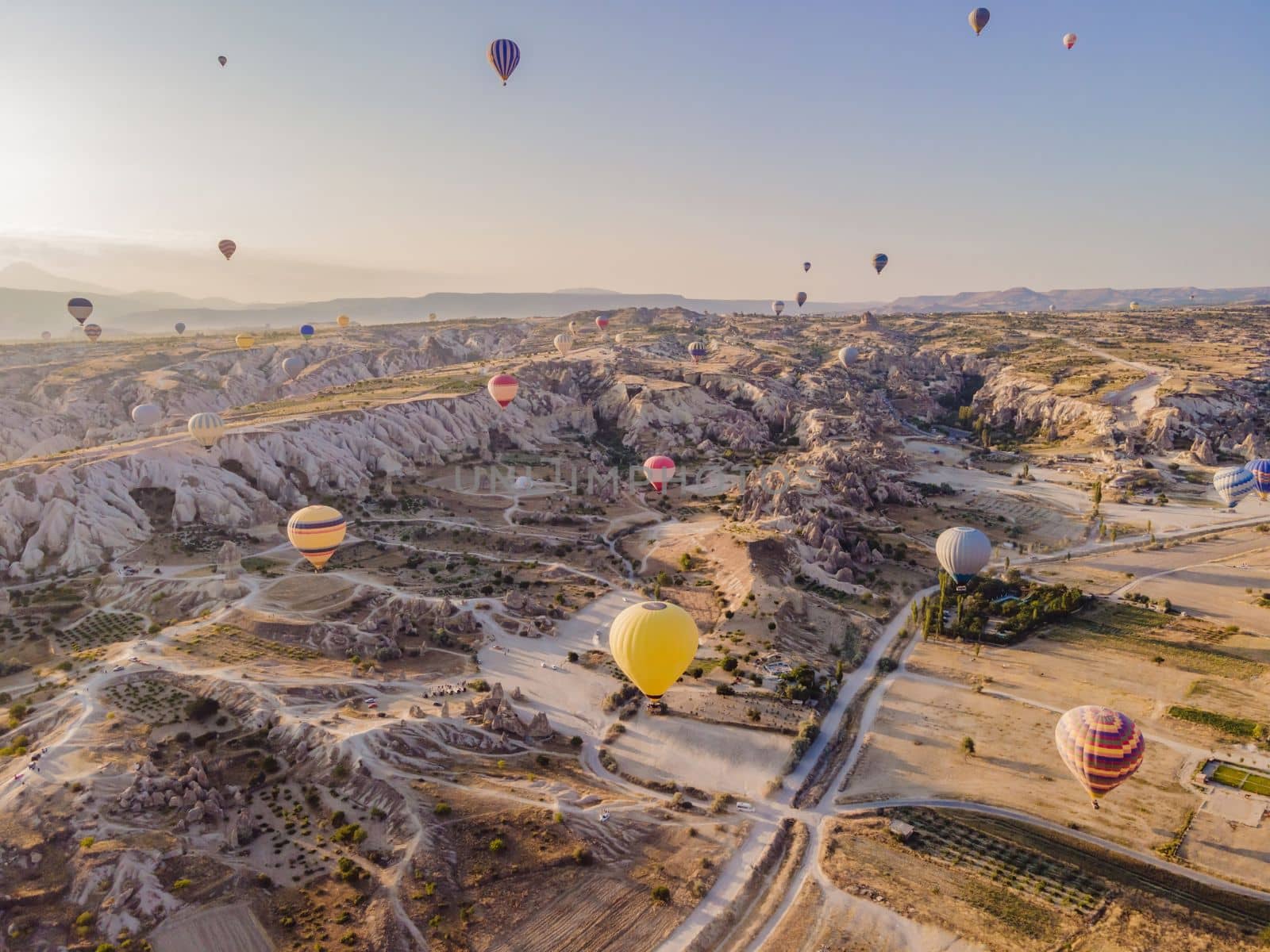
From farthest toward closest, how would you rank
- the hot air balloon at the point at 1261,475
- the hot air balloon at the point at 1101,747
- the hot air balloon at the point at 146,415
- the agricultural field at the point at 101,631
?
the hot air balloon at the point at 146,415
the hot air balloon at the point at 1261,475
the agricultural field at the point at 101,631
the hot air balloon at the point at 1101,747

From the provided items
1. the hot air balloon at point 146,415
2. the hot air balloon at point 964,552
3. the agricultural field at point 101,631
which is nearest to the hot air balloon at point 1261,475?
the hot air balloon at point 964,552

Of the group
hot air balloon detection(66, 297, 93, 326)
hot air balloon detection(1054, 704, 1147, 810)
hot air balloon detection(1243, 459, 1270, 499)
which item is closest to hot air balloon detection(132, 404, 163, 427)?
hot air balloon detection(66, 297, 93, 326)

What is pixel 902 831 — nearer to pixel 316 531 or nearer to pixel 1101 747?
pixel 1101 747

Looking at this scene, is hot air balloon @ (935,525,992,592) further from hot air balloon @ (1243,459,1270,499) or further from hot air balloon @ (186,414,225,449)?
hot air balloon @ (186,414,225,449)

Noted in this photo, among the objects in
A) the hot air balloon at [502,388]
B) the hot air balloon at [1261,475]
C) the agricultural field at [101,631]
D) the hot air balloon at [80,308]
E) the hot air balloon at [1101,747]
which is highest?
the hot air balloon at [80,308]

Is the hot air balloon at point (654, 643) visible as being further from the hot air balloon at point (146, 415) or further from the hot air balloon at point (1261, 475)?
the hot air balloon at point (146, 415)
